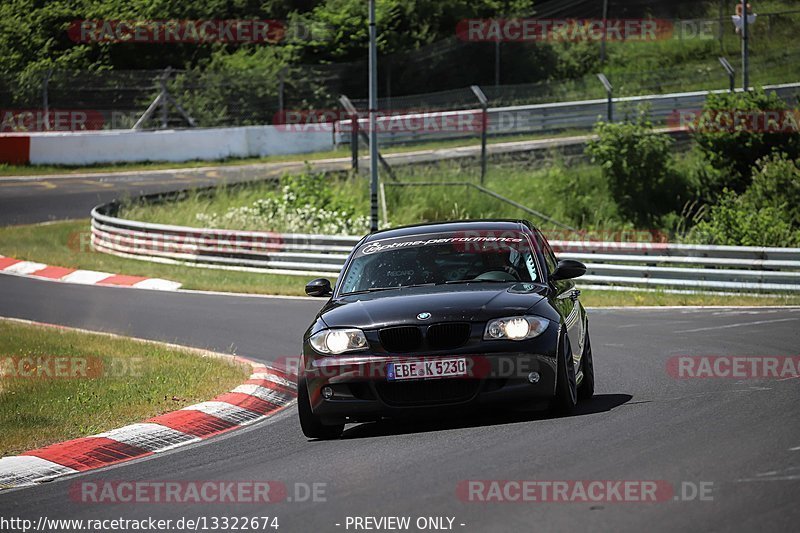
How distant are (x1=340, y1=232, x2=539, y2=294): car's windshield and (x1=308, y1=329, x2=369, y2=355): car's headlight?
100cm

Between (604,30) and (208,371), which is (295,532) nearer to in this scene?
(208,371)

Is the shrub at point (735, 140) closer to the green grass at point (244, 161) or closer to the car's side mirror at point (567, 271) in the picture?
the green grass at point (244, 161)

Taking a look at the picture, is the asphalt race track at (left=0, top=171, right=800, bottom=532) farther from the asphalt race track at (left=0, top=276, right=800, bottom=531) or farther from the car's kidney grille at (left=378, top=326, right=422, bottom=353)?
the car's kidney grille at (left=378, top=326, right=422, bottom=353)

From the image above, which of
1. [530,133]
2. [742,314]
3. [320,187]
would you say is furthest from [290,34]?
[742,314]

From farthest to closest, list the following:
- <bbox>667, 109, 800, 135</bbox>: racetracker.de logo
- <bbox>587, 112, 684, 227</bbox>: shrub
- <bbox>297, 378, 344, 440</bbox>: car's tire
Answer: <bbox>587, 112, 684, 227</bbox>: shrub
<bbox>667, 109, 800, 135</bbox>: racetracker.de logo
<bbox>297, 378, 344, 440</bbox>: car's tire

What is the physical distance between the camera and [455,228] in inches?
400

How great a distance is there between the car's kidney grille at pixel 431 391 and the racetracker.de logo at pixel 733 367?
3.24m

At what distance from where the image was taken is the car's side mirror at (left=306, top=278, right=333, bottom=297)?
9.91m

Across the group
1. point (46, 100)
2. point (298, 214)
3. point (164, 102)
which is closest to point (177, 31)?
point (164, 102)

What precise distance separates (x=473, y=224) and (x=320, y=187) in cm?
2107
